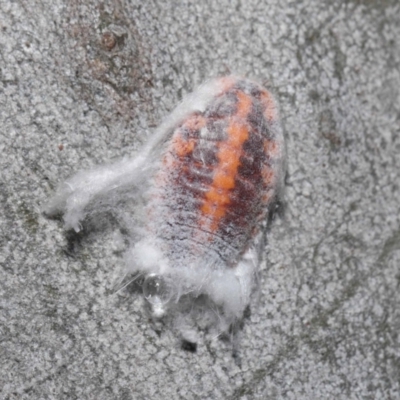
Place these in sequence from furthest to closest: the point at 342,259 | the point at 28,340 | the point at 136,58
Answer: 1. the point at 342,259
2. the point at 136,58
3. the point at 28,340

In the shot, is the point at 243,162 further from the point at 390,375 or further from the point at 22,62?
the point at 390,375

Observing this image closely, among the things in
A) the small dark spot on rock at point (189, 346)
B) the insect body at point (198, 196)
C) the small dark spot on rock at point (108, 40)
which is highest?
the small dark spot on rock at point (108, 40)

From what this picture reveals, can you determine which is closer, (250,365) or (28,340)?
(28,340)

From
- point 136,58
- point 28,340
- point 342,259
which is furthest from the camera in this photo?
point 342,259

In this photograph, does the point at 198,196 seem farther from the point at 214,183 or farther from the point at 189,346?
the point at 189,346

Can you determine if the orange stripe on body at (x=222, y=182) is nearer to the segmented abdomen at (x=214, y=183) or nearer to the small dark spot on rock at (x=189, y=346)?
the segmented abdomen at (x=214, y=183)

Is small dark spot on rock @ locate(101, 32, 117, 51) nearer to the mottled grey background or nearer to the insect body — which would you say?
the mottled grey background

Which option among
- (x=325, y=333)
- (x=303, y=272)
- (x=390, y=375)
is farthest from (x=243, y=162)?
(x=390, y=375)

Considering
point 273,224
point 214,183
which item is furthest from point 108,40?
point 273,224

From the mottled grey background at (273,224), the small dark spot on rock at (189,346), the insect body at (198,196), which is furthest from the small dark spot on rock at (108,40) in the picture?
the small dark spot on rock at (189,346)
